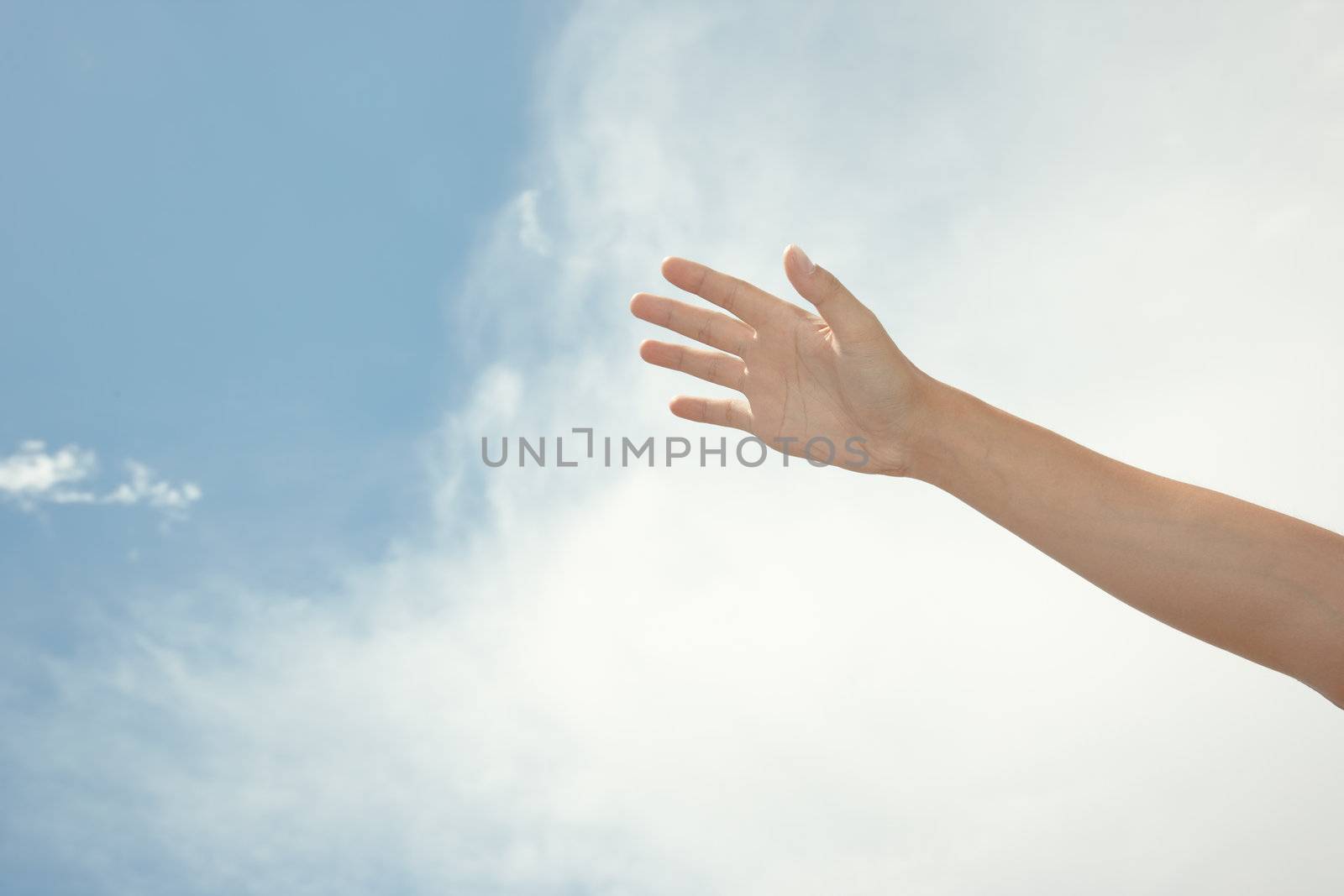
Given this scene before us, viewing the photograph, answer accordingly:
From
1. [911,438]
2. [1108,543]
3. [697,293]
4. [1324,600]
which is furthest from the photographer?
[697,293]

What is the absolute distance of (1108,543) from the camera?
2490 millimetres

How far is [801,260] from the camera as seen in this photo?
258cm

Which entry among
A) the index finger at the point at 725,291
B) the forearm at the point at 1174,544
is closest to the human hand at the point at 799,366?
Answer: the index finger at the point at 725,291

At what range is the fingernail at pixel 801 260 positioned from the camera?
2.58 m

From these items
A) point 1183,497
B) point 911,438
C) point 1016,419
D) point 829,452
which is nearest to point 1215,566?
point 1183,497

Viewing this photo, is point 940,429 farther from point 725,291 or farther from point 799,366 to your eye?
point 725,291

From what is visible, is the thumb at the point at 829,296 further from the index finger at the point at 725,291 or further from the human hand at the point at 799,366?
the index finger at the point at 725,291

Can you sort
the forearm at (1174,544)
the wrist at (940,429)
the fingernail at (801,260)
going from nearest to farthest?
1. the forearm at (1174,544)
2. the fingernail at (801,260)
3. the wrist at (940,429)

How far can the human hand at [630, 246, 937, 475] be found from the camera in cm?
272

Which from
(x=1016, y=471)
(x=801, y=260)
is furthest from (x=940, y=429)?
(x=801, y=260)

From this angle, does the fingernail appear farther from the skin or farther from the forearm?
the forearm

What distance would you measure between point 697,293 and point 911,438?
2.82 ft

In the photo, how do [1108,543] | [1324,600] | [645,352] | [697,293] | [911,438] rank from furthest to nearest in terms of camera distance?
[645,352], [697,293], [911,438], [1108,543], [1324,600]

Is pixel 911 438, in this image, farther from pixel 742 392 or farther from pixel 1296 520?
pixel 1296 520
